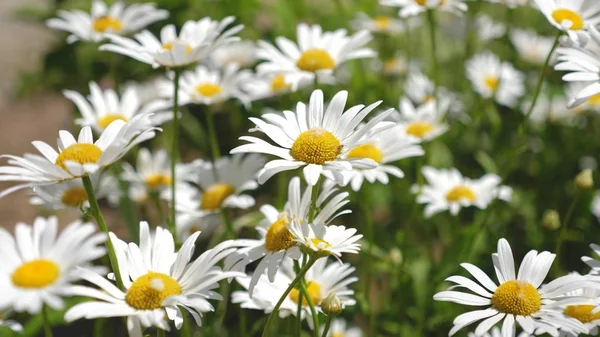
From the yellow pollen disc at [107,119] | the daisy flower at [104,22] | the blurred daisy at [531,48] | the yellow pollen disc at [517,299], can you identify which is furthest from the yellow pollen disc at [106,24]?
the blurred daisy at [531,48]

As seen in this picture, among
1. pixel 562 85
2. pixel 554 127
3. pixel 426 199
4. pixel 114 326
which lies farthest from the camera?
pixel 562 85

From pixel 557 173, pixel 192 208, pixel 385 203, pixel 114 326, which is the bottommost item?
pixel 557 173

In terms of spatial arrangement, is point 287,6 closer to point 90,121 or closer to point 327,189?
point 90,121

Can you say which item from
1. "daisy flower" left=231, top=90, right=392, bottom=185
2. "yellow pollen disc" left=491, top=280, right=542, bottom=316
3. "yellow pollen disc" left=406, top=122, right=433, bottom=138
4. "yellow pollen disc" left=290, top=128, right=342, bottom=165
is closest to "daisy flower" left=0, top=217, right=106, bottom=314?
"daisy flower" left=231, top=90, right=392, bottom=185

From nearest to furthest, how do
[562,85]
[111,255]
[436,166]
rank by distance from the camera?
1. [111,255]
2. [436,166]
3. [562,85]

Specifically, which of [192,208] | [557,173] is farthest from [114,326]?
[557,173]

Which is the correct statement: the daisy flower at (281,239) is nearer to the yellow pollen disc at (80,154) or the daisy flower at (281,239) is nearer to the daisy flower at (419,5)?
the yellow pollen disc at (80,154)
